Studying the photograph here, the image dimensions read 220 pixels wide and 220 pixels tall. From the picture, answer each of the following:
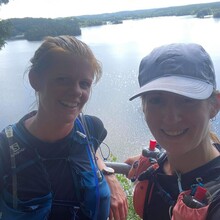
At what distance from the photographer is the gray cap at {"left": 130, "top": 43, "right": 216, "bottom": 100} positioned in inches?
40.1

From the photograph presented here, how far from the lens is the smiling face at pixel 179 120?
3.37 ft

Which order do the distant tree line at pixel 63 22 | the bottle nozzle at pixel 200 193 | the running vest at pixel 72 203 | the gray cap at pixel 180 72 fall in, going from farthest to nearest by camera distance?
the distant tree line at pixel 63 22, the running vest at pixel 72 203, the gray cap at pixel 180 72, the bottle nozzle at pixel 200 193

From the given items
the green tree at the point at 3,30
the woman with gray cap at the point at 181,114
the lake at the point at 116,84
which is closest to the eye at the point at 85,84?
the woman with gray cap at the point at 181,114

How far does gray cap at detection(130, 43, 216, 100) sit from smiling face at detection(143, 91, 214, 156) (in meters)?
0.03

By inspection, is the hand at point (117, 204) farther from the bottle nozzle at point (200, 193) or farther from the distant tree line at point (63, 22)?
the distant tree line at point (63, 22)

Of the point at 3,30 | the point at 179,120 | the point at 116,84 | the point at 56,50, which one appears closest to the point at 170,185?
the point at 179,120

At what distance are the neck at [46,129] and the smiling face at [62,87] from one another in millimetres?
20

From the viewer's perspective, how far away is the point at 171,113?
1040 mm

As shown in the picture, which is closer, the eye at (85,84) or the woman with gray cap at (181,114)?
the woman with gray cap at (181,114)

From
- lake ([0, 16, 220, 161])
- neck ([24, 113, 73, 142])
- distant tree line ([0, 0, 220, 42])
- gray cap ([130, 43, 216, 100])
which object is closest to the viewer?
gray cap ([130, 43, 216, 100])

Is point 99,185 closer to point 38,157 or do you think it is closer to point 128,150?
point 38,157

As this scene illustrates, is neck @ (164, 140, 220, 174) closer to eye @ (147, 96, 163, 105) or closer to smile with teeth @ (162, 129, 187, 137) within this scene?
smile with teeth @ (162, 129, 187, 137)

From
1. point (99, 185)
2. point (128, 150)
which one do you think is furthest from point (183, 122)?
point (128, 150)

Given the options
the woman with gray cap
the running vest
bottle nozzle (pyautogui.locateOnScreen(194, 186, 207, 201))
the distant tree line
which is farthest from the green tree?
bottle nozzle (pyautogui.locateOnScreen(194, 186, 207, 201))
